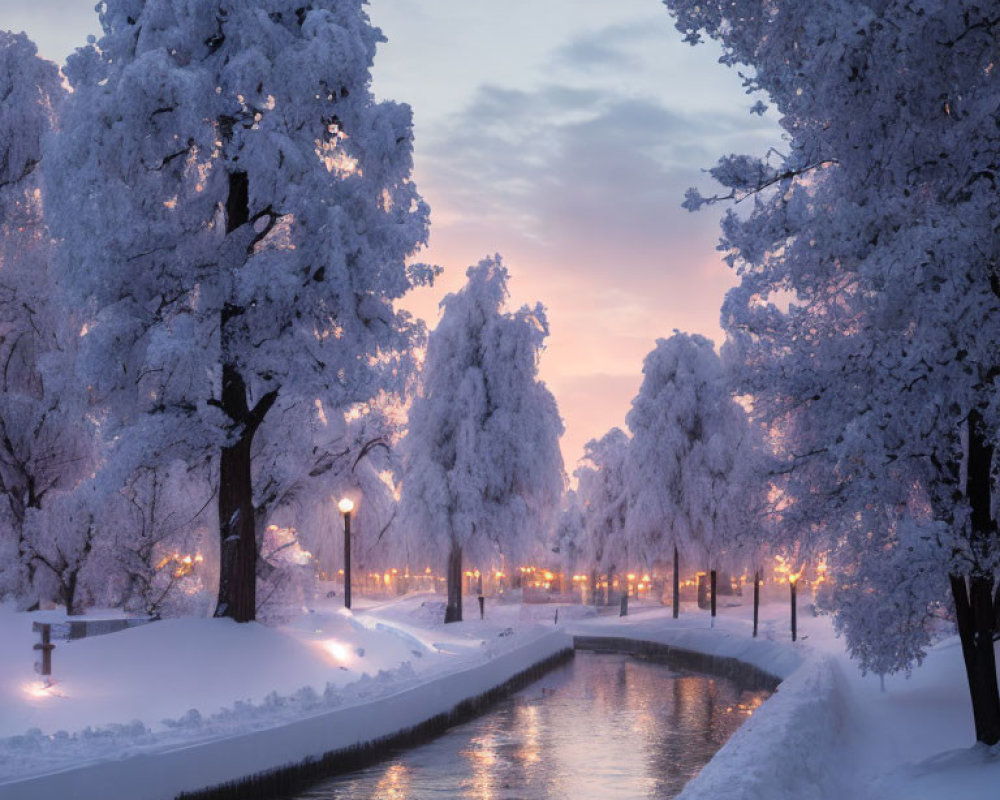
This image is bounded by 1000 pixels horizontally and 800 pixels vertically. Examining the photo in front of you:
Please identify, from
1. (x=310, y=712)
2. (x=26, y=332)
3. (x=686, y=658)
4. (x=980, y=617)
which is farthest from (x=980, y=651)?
(x=686, y=658)

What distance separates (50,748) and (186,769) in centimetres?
141

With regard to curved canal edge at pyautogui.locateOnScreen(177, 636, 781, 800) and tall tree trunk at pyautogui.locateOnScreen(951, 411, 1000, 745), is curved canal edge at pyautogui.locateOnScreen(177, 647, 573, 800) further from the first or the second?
tall tree trunk at pyautogui.locateOnScreen(951, 411, 1000, 745)

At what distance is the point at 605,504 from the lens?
5950 cm

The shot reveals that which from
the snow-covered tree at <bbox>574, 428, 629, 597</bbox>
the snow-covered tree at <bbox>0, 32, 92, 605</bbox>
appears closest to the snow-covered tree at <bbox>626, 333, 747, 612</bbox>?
the snow-covered tree at <bbox>574, 428, 629, 597</bbox>

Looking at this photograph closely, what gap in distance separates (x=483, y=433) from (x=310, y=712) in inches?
1046

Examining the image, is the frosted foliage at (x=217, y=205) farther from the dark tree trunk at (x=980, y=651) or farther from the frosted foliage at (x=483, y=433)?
the frosted foliage at (x=483, y=433)

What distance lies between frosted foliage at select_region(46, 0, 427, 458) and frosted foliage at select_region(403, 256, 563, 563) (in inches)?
818

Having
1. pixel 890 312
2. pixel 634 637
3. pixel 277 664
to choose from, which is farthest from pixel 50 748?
pixel 634 637

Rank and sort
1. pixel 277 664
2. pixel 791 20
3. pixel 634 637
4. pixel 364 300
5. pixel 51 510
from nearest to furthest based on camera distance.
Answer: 1. pixel 791 20
2. pixel 277 664
3. pixel 364 300
4. pixel 51 510
5. pixel 634 637

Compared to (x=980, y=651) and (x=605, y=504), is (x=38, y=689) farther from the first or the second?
(x=605, y=504)

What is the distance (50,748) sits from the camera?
1220cm

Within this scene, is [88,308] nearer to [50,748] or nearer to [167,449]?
[167,449]

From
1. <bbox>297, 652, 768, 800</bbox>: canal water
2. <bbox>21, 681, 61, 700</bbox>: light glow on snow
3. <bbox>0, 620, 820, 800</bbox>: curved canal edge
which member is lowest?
<bbox>297, 652, 768, 800</bbox>: canal water

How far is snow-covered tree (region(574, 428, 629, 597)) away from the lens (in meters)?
56.6
